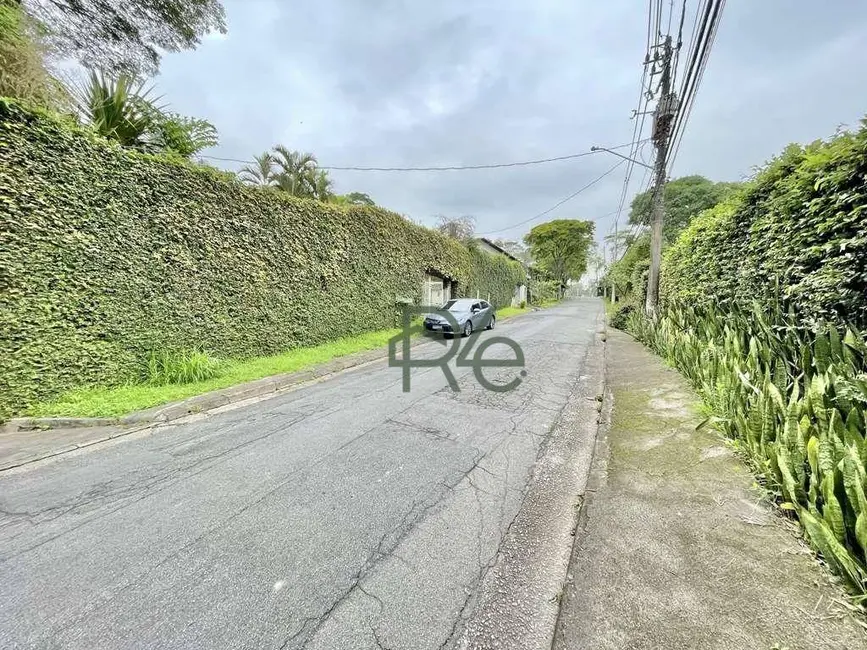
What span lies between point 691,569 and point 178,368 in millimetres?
7031

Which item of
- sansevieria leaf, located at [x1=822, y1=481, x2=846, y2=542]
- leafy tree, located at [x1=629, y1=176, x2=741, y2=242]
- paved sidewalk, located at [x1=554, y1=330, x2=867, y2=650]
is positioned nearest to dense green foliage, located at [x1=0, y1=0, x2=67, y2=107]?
paved sidewalk, located at [x1=554, y1=330, x2=867, y2=650]

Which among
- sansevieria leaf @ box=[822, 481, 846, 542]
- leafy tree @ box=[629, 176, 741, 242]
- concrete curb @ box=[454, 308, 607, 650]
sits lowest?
concrete curb @ box=[454, 308, 607, 650]

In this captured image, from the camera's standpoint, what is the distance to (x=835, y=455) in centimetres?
207

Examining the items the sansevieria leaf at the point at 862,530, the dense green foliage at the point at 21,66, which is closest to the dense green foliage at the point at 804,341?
the sansevieria leaf at the point at 862,530

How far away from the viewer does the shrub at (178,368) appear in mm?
5605

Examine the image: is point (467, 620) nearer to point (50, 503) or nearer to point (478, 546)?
point (478, 546)

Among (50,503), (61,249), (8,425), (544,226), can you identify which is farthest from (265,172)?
(544,226)

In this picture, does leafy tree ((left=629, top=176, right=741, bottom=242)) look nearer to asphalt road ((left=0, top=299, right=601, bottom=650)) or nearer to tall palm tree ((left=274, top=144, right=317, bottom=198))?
tall palm tree ((left=274, top=144, right=317, bottom=198))

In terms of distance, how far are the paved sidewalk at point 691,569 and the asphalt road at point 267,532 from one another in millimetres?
515

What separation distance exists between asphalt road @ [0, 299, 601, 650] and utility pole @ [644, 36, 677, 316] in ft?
24.6

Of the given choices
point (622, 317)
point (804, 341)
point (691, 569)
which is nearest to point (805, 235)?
point (804, 341)

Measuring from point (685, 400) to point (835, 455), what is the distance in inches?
113

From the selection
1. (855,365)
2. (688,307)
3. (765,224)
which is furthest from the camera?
(688,307)

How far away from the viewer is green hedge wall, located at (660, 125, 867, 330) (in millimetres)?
2754
